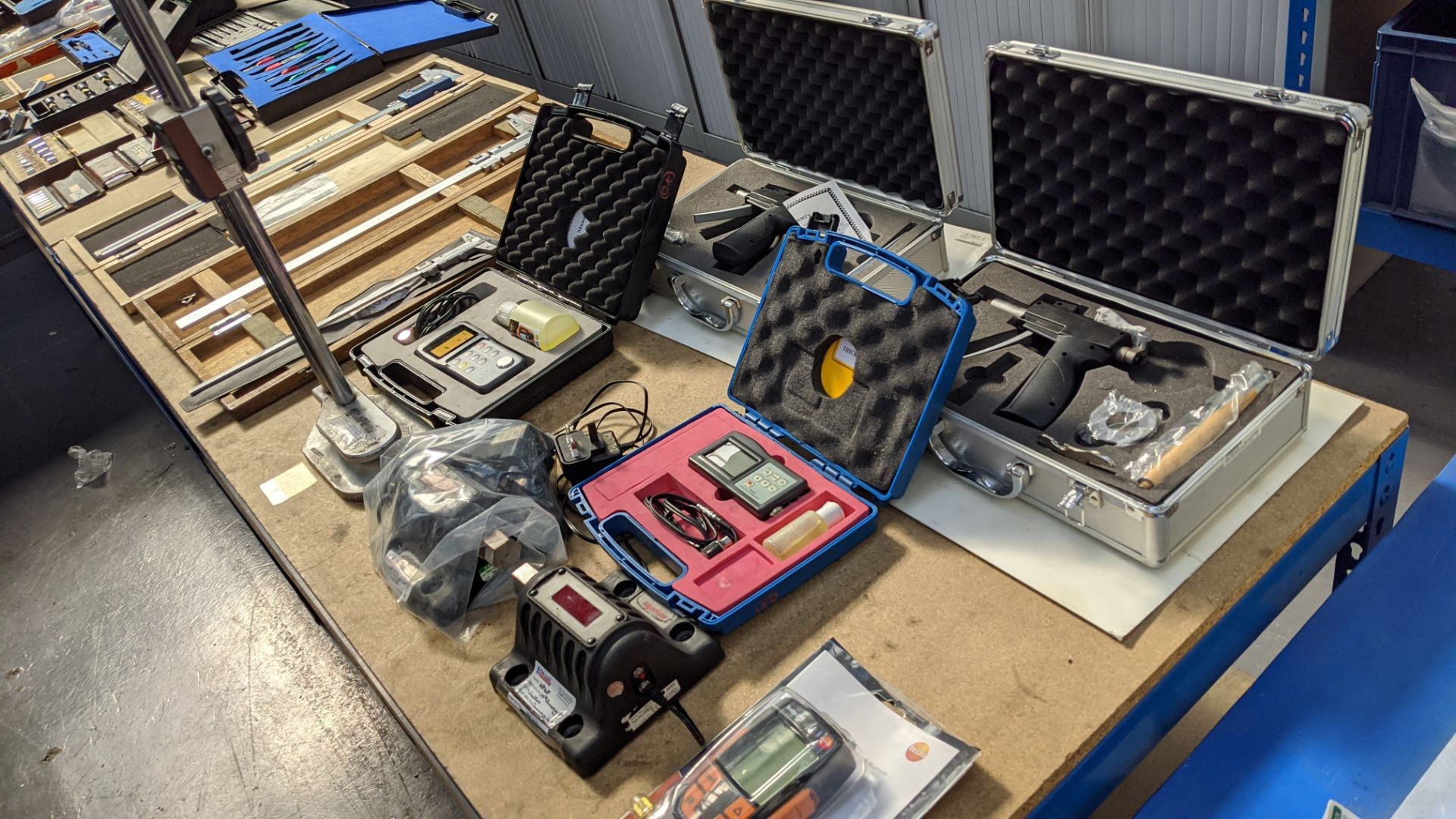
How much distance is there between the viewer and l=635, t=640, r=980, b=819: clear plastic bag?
98 cm

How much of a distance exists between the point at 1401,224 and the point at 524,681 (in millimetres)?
1544

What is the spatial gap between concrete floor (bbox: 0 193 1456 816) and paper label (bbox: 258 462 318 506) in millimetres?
844

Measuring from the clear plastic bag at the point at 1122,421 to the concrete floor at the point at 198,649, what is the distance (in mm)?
603

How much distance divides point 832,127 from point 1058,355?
2.06 feet

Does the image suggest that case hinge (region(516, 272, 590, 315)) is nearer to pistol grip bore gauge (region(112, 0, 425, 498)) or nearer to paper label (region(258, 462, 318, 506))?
pistol grip bore gauge (region(112, 0, 425, 498))

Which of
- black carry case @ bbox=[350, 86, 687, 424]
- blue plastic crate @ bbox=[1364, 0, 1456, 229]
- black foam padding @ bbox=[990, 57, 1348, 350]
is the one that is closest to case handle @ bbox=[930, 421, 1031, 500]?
black foam padding @ bbox=[990, 57, 1348, 350]

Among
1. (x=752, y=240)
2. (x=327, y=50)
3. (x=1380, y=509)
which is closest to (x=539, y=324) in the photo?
(x=752, y=240)

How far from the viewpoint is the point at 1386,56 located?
1560 millimetres

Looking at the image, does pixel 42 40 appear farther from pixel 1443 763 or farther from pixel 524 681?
pixel 1443 763

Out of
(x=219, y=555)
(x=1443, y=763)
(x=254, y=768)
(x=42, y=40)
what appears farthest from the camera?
(x=42, y=40)

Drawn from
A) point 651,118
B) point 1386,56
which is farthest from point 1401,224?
point 651,118

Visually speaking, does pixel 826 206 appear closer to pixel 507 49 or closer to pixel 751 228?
pixel 751 228

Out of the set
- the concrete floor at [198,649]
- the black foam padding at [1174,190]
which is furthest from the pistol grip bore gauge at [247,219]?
the black foam padding at [1174,190]

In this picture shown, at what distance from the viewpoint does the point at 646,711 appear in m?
1.13
